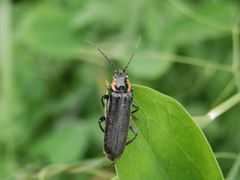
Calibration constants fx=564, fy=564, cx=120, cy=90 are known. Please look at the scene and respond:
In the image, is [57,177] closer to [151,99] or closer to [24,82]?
[24,82]

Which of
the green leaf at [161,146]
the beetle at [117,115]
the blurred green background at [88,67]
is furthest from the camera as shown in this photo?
the blurred green background at [88,67]

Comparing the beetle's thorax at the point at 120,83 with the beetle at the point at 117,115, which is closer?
the beetle at the point at 117,115

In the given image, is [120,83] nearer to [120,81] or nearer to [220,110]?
[120,81]

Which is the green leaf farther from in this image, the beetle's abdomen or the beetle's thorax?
the beetle's thorax

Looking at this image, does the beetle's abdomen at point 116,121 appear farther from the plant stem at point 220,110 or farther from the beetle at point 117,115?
the plant stem at point 220,110

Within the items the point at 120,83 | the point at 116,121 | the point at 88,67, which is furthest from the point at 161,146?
the point at 88,67

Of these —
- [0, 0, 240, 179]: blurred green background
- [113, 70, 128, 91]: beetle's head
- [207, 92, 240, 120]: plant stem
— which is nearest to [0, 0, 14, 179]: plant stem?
[0, 0, 240, 179]: blurred green background

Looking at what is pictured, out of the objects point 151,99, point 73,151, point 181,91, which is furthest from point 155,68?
point 151,99

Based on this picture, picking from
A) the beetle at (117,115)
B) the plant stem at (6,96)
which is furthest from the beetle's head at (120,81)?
the plant stem at (6,96)
